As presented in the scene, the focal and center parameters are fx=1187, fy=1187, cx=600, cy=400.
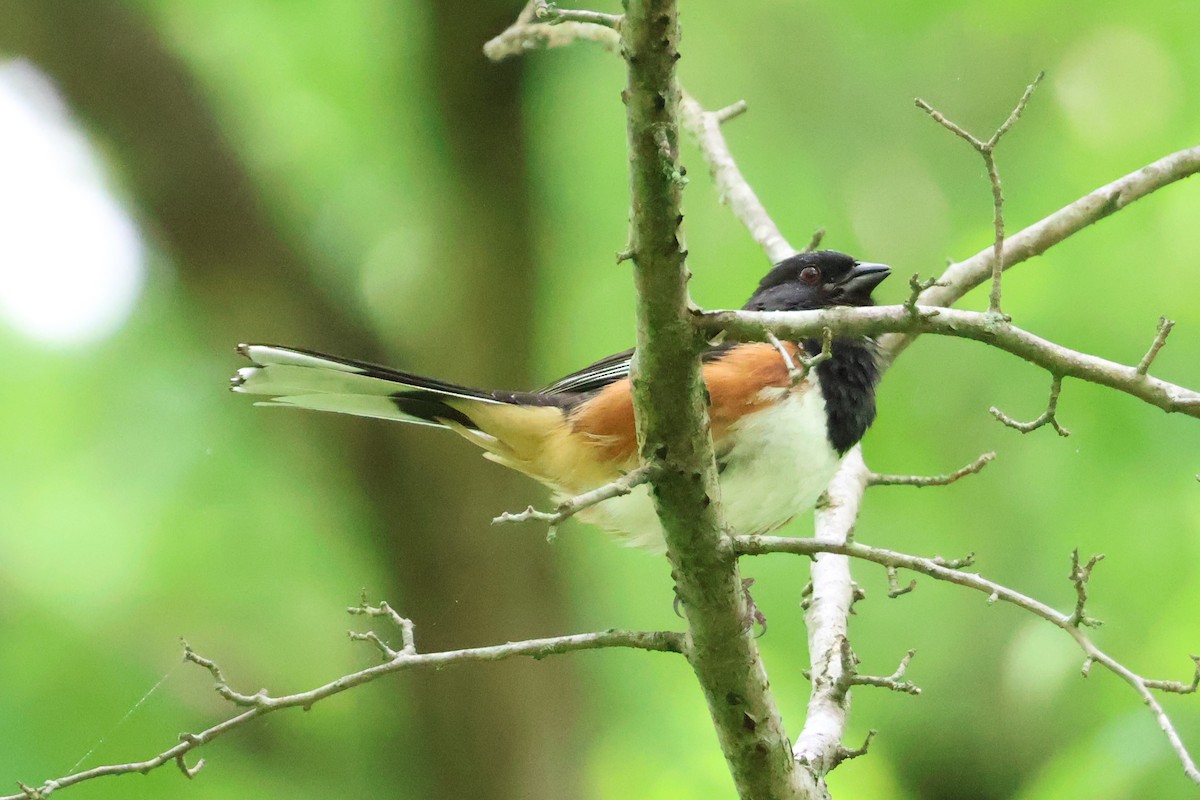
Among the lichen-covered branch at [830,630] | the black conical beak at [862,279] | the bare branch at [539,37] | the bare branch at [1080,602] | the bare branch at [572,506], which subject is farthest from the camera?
the black conical beak at [862,279]

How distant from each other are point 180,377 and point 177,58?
3.96 ft

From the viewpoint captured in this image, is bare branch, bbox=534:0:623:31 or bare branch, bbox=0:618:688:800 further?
bare branch, bbox=0:618:688:800

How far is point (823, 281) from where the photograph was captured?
128 inches

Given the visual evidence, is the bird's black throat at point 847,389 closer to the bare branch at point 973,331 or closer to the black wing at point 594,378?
the black wing at point 594,378

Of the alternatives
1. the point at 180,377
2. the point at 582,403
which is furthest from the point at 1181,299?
the point at 180,377

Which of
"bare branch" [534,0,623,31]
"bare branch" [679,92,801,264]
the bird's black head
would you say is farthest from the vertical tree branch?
"bare branch" [679,92,801,264]

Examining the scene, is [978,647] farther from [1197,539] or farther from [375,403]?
[375,403]

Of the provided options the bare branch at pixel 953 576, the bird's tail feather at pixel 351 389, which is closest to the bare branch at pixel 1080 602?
the bare branch at pixel 953 576

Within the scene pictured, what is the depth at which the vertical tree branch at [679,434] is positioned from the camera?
4.81ft

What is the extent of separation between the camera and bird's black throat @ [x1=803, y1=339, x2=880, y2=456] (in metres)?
2.80

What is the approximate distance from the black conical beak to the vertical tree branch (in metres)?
1.47

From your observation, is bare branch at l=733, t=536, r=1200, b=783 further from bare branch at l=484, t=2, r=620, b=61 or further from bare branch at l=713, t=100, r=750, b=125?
bare branch at l=713, t=100, r=750, b=125

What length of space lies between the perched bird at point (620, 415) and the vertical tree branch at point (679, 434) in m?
0.69

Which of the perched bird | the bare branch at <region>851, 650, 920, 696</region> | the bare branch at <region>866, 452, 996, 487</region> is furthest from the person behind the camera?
the perched bird
